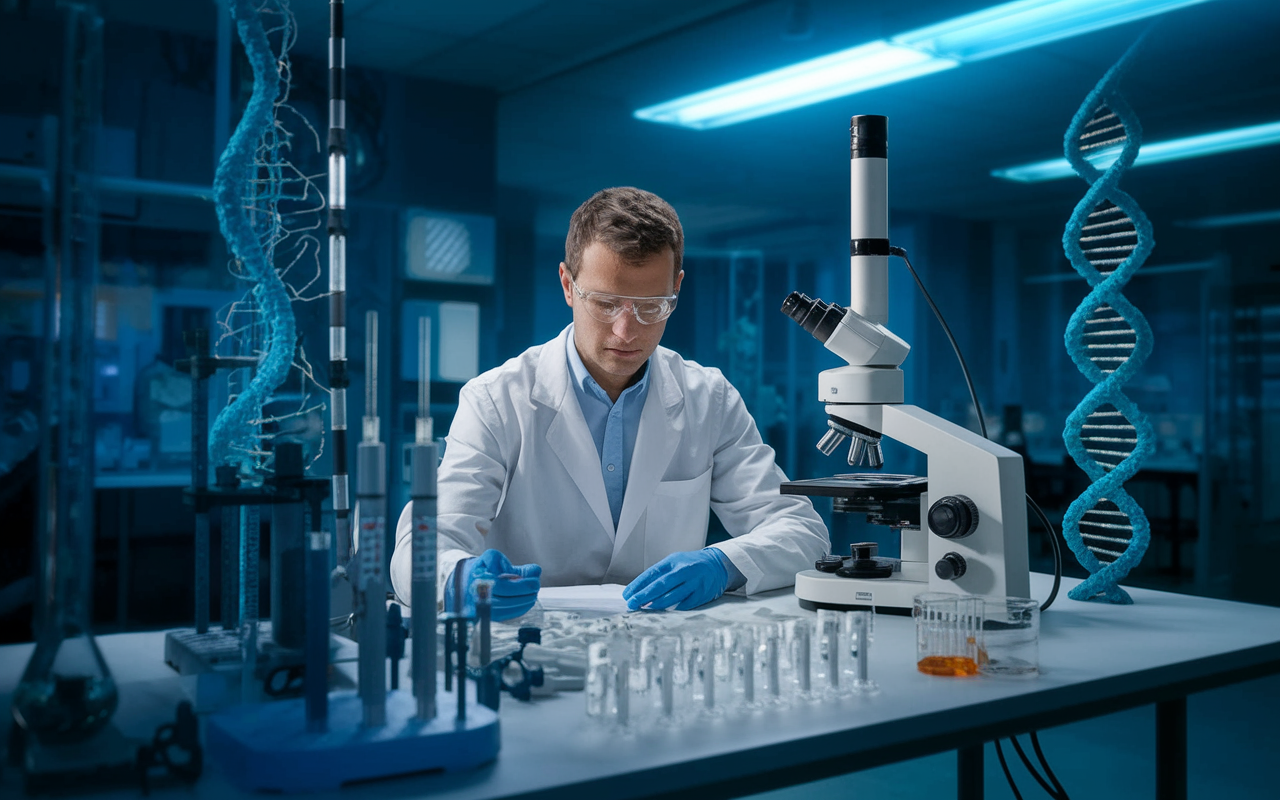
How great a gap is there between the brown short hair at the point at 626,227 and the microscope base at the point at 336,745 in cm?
122

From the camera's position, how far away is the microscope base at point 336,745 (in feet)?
2.57

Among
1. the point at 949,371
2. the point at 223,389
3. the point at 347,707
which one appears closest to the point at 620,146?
the point at 949,371

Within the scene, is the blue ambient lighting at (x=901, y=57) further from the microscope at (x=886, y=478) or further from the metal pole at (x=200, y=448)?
the metal pole at (x=200, y=448)

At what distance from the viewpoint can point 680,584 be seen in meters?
1.55

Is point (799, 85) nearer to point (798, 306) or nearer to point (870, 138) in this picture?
point (870, 138)

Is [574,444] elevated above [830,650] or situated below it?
above

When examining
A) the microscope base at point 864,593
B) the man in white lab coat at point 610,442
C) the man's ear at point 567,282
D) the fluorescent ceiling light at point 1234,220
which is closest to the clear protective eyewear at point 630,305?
the man in white lab coat at point 610,442

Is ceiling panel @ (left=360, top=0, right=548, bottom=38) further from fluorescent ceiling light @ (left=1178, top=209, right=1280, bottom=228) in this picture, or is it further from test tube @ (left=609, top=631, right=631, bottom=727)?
test tube @ (left=609, top=631, right=631, bottom=727)

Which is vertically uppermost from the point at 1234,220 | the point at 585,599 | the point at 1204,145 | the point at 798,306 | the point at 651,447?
the point at 1204,145

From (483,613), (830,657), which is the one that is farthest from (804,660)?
(483,613)

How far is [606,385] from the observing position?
88.5 inches

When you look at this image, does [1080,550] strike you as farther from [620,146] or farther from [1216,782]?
[620,146]

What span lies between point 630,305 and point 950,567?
80 centimetres

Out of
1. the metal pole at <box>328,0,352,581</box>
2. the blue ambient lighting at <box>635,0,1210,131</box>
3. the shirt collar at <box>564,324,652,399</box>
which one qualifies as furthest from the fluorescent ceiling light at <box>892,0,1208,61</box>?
the metal pole at <box>328,0,352,581</box>
